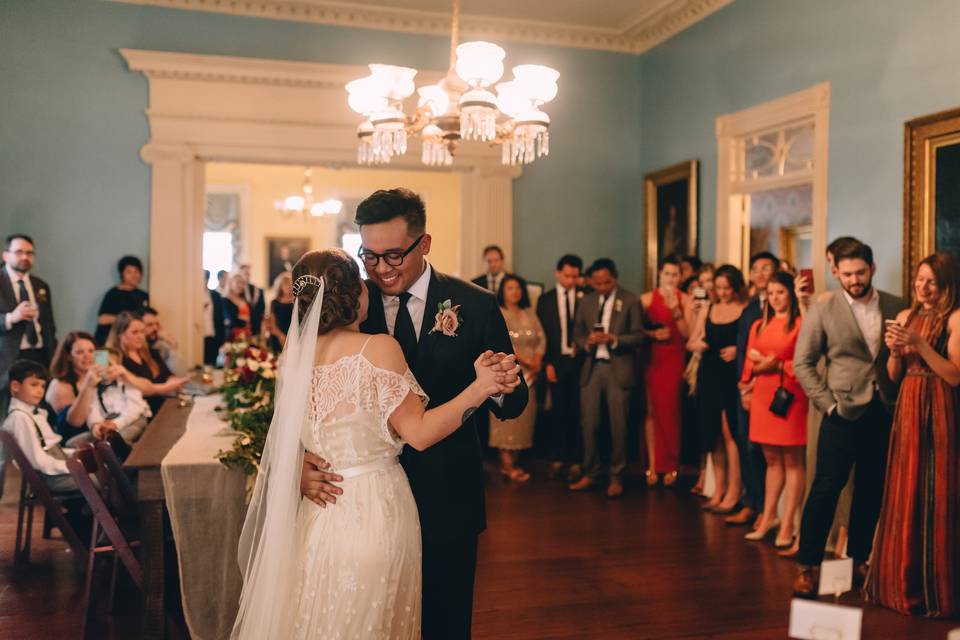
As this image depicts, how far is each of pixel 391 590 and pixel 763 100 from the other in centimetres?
587

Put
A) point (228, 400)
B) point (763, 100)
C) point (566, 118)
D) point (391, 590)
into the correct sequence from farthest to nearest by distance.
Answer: point (566, 118), point (763, 100), point (228, 400), point (391, 590)

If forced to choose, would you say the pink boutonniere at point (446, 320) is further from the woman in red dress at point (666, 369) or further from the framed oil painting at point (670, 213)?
the framed oil painting at point (670, 213)

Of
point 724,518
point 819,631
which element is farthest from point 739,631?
point 819,631

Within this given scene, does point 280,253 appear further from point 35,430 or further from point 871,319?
point 871,319

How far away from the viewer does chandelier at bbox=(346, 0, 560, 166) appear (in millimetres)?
5035

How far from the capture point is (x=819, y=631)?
5.69 ft

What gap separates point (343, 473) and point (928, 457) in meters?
3.15

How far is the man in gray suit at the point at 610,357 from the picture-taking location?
681cm

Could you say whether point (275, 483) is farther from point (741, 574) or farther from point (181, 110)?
point (181, 110)

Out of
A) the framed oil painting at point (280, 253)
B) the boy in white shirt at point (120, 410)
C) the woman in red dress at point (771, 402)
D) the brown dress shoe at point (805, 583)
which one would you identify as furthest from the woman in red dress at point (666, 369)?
the framed oil painting at point (280, 253)

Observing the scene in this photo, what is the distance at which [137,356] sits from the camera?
5961 mm

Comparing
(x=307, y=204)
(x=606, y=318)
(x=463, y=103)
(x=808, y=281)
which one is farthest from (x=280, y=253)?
(x=808, y=281)

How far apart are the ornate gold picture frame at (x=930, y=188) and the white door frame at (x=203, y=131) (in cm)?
455

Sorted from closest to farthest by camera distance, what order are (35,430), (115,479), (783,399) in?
(115,479)
(35,430)
(783,399)
